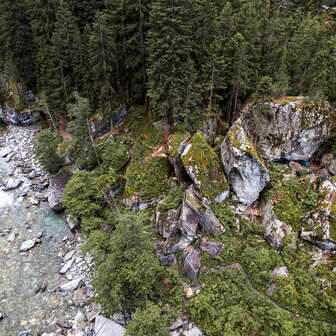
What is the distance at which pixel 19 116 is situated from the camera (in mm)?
36188

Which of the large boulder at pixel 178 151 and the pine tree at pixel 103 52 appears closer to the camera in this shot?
the large boulder at pixel 178 151

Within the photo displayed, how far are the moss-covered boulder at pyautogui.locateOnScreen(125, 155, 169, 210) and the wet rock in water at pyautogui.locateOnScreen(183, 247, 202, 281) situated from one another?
5222mm

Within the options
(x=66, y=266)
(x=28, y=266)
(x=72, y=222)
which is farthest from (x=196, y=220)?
(x=28, y=266)

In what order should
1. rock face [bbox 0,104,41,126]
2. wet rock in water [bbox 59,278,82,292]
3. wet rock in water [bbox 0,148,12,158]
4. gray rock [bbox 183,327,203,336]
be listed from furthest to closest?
rock face [bbox 0,104,41,126]
wet rock in water [bbox 0,148,12,158]
wet rock in water [bbox 59,278,82,292]
gray rock [bbox 183,327,203,336]

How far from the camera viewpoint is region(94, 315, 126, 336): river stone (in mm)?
14055

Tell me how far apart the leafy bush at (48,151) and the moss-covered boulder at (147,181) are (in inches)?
400

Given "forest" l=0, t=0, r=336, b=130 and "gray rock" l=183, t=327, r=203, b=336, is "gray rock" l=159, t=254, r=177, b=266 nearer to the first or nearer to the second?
"gray rock" l=183, t=327, r=203, b=336

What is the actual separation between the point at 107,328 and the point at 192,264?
6.40m

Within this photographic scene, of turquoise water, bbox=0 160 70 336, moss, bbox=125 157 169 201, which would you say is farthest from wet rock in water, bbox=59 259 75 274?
moss, bbox=125 157 169 201

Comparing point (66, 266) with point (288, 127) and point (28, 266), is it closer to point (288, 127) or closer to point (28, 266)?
point (28, 266)

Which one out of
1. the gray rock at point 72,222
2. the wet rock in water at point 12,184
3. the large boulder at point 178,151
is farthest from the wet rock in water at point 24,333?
the wet rock in water at point 12,184

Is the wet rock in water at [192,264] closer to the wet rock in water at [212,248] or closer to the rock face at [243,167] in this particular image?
the wet rock in water at [212,248]

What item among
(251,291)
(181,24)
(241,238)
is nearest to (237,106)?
(181,24)

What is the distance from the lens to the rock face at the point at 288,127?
60.8ft
